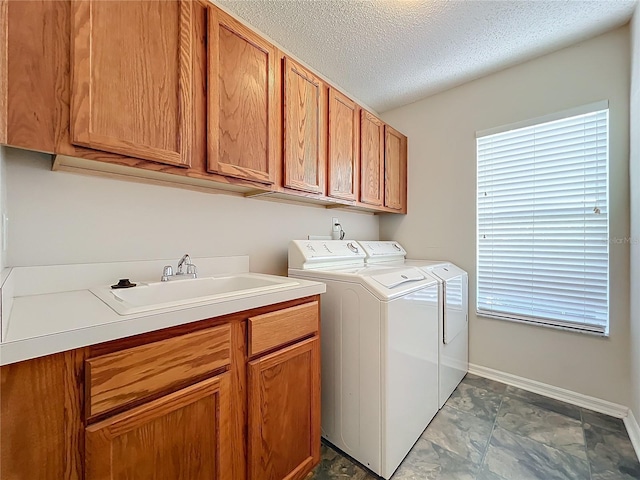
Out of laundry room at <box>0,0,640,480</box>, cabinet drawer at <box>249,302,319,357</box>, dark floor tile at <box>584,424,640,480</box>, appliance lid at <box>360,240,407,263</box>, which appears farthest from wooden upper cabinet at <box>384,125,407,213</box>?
dark floor tile at <box>584,424,640,480</box>

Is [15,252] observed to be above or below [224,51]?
below

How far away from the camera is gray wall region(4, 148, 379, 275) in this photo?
104cm

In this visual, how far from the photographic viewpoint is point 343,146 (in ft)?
6.60

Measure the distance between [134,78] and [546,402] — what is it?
3072mm

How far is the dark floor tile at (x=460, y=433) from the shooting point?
4.86 ft

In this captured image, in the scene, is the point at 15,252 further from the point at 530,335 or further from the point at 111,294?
the point at 530,335

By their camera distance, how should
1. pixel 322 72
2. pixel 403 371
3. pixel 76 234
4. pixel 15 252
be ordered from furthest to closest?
pixel 322 72
pixel 403 371
pixel 76 234
pixel 15 252

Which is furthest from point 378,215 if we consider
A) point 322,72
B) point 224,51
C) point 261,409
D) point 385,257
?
point 261,409

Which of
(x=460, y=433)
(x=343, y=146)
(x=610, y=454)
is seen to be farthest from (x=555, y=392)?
(x=343, y=146)

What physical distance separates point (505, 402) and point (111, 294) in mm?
2495

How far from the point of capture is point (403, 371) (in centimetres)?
138

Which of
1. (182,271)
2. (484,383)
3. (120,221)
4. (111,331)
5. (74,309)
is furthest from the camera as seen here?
(484,383)

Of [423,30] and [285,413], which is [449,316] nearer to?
[285,413]

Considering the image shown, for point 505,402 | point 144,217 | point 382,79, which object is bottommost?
point 505,402
